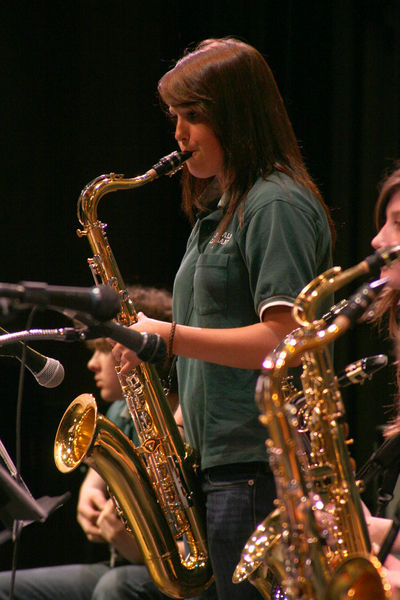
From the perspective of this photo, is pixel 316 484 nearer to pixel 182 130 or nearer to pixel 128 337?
pixel 128 337

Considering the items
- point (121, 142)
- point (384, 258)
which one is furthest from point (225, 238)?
point (121, 142)

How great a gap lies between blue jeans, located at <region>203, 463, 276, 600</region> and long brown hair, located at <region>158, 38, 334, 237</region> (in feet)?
1.85

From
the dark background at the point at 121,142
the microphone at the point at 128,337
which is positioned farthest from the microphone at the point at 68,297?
the dark background at the point at 121,142

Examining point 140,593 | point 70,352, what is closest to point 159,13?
point 70,352

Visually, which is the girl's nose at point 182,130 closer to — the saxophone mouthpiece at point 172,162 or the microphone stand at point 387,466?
the saxophone mouthpiece at point 172,162

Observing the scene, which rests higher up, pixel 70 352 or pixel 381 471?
pixel 381 471

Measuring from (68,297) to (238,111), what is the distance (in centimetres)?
91

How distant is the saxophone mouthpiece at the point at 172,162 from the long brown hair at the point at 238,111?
14 cm

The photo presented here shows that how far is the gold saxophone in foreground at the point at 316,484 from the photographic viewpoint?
1.23m

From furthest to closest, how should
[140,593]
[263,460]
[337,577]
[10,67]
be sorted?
1. [10,67]
2. [140,593]
3. [263,460]
4. [337,577]

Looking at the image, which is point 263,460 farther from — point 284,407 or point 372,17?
point 372,17

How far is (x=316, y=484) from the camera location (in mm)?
1441

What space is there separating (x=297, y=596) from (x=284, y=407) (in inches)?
11.4

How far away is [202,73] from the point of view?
1.86m
